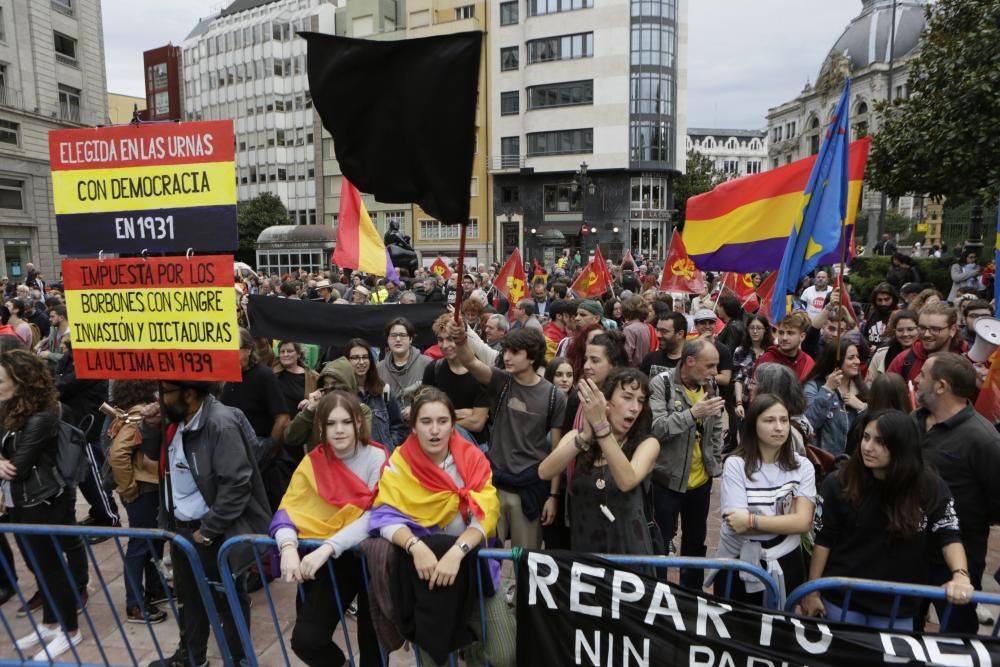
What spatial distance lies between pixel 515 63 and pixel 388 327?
1779 inches

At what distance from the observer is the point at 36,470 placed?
13.5ft

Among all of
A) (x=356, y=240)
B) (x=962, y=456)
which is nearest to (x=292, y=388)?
(x=356, y=240)

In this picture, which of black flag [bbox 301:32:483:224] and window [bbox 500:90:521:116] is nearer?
black flag [bbox 301:32:483:224]

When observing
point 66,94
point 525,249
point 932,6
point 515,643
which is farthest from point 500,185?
point 515,643

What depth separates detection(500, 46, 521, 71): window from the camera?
46.3 meters

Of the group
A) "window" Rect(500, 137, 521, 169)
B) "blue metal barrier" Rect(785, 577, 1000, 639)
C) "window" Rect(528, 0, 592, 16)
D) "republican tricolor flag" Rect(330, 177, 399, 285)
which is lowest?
"blue metal barrier" Rect(785, 577, 1000, 639)

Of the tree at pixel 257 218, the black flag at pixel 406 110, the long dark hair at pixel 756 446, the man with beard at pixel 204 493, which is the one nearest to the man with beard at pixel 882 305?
the long dark hair at pixel 756 446

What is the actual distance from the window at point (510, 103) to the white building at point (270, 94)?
17701 mm

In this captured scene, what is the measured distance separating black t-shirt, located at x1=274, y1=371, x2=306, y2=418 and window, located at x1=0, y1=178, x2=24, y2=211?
125 feet

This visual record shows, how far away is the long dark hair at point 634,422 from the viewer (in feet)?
12.0

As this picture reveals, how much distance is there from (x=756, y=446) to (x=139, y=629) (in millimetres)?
4228

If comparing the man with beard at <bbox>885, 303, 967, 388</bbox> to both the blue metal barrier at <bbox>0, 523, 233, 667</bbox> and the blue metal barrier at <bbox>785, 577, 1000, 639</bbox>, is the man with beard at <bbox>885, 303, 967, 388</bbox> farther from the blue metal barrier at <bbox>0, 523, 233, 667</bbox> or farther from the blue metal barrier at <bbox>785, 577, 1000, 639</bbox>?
the blue metal barrier at <bbox>0, 523, 233, 667</bbox>

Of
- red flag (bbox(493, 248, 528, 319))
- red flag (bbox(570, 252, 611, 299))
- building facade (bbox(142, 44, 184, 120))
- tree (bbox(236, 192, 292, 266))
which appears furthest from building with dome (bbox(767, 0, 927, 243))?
building facade (bbox(142, 44, 184, 120))

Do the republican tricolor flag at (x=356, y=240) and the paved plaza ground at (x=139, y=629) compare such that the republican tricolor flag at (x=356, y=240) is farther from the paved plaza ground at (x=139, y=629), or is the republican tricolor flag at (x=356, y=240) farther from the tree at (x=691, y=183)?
the tree at (x=691, y=183)
